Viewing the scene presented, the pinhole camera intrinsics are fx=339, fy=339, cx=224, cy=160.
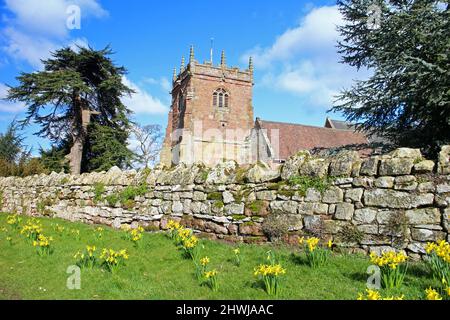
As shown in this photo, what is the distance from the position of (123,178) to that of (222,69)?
3485 cm

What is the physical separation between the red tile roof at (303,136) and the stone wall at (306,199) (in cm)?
2392

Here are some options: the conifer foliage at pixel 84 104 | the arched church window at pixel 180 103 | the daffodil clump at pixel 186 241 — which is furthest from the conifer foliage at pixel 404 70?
the arched church window at pixel 180 103

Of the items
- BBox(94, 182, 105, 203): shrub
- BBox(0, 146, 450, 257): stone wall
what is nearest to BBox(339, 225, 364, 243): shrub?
BBox(0, 146, 450, 257): stone wall

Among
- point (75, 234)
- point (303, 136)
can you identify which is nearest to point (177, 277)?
point (75, 234)

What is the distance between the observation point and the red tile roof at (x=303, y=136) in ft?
107

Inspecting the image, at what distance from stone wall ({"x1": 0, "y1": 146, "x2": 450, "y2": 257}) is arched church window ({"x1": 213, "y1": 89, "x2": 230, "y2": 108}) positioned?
32911 mm

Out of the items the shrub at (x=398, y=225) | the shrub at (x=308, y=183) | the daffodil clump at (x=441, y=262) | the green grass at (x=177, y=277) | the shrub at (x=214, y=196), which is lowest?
the green grass at (x=177, y=277)

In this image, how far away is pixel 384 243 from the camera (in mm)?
5047

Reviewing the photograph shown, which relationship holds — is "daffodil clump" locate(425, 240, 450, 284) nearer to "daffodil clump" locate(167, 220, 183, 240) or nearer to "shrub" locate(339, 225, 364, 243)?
"shrub" locate(339, 225, 364, 243)

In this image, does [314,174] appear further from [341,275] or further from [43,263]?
[43,263]

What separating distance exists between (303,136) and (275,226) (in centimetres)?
2874

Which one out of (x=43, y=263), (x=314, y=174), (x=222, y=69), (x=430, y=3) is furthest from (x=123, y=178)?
(x=222, y=69)

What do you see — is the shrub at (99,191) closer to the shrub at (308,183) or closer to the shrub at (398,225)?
the shrub at (308,183)

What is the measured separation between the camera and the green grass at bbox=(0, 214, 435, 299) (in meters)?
4.09
